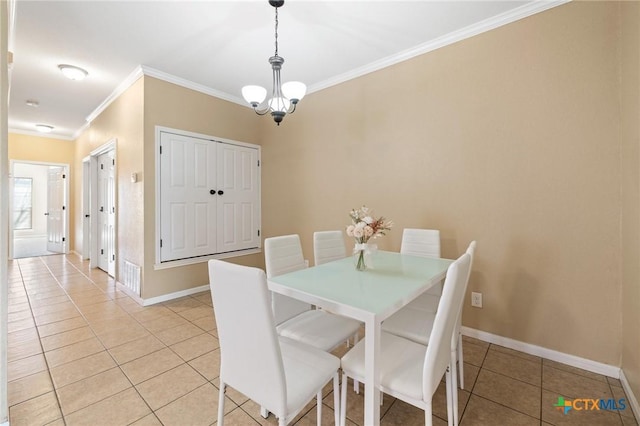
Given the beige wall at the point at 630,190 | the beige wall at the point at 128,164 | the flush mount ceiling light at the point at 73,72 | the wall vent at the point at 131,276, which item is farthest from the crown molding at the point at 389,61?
the wall vent at the point at 131,276

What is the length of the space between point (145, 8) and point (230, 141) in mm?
1892

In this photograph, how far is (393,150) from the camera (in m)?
2.91

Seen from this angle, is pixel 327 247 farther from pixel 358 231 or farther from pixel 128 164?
pixel 128 164

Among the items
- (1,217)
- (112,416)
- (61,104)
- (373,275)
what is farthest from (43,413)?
(61,104)

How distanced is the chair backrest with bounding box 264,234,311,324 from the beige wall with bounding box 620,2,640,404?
6.60 ft

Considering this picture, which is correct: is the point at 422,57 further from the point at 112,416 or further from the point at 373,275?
the point at 112,416

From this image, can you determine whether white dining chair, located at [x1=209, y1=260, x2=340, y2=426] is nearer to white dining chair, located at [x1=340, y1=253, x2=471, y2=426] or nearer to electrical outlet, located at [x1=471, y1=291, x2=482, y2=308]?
white dining chair, located at [x1=340, y1=253, x2=471, y2=426]

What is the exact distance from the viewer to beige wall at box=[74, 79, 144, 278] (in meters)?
3.24

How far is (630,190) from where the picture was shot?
1.70 meters

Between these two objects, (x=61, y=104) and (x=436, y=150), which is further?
(x=61, y=104)

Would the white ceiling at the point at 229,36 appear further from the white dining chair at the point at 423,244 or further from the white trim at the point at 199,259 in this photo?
the white trim at the point at 199,259

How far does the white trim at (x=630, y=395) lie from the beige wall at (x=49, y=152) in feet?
27.3

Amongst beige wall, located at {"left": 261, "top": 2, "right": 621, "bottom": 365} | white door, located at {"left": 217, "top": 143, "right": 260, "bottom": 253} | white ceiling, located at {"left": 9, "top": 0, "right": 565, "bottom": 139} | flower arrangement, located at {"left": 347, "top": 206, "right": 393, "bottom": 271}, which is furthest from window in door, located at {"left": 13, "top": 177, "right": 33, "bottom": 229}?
flower arrangement, located at {"left": 347, "top": 206, "right": 393, "bottom": 271}

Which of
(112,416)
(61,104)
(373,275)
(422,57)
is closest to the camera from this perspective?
(112,416)
